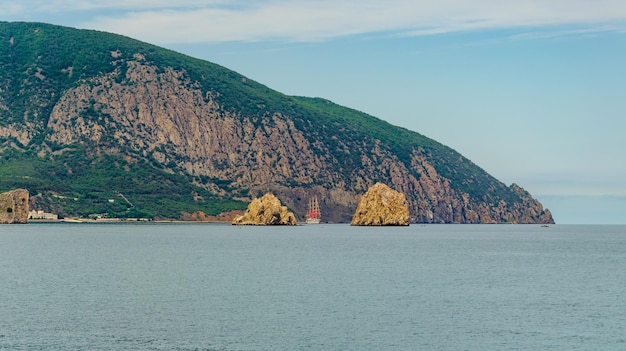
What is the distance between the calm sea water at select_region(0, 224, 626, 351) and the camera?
5666 cm

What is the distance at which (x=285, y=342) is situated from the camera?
55906 mm

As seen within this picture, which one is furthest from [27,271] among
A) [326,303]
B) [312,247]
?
[312,247]

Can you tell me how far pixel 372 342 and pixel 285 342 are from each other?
17.3 ft

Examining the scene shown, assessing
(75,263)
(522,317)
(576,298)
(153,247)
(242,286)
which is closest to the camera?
Result: (522,317)

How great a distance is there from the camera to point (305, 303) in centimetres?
7344

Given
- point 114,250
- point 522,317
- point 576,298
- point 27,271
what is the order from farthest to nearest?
point 114,250 → point 27,271 → point 576,298 → point 522,317

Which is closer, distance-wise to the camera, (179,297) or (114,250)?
(179,297)

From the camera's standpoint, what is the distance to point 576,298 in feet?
260

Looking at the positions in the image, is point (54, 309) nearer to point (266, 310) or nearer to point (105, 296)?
point (105, 296)

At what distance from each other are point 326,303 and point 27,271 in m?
42.3

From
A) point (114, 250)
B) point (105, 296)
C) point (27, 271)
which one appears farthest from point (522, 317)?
point (114, 250)

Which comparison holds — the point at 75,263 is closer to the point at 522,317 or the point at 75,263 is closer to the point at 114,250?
the point at 114,250

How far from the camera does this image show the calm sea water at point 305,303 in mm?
56656

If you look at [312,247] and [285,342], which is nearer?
[285,342]
